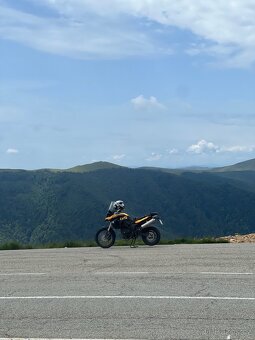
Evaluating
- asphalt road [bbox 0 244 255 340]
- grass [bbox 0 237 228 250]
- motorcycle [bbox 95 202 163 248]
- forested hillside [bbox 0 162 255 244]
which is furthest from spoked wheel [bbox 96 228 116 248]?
forested hillside [bbox 0 162 255 244]

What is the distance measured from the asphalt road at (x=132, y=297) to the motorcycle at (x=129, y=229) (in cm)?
240

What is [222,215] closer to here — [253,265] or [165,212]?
[165,212]

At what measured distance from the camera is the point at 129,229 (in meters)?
16.2

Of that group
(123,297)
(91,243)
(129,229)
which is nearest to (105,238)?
(129,229)

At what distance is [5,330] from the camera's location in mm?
6629

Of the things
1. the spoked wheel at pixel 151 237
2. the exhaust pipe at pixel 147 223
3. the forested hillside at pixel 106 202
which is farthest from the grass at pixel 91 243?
the forested hillside at pixel 106 202

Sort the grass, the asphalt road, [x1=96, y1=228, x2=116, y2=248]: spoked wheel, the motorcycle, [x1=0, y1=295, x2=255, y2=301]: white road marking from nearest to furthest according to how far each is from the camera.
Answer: the asphalt road < [x1=0, y1=295, x2=255, y2=301]: white road marking < the motorcycle < [x1=96, y1=228, x2=116, y2=248]: spoked wheel < the grass

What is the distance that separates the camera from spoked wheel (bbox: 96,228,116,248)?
54.1 feet

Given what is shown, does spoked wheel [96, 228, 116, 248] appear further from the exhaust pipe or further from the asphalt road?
the asphalt road

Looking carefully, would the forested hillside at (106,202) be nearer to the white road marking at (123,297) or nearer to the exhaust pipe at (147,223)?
the exhaust pipe at (147,223)

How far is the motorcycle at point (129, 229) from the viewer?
16250 millimetres

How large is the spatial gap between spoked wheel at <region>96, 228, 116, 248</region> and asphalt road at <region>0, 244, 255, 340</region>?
2592 millimetres

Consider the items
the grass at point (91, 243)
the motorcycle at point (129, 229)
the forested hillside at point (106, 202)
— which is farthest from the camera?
the forested hillside at point (106, 202)

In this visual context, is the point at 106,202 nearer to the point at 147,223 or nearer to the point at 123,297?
the point at 147,223
